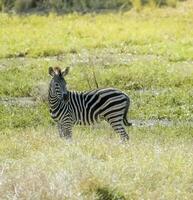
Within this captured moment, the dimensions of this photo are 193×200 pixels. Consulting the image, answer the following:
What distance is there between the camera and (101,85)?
22.3 metres

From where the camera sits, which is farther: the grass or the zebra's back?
the zebra's back

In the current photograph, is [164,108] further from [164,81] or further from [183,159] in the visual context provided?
[183,159]

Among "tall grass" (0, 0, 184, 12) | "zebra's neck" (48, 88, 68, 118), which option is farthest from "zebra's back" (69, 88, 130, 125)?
"tall grass" (0, 0, 184, 12)

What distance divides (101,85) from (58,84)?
9347mm

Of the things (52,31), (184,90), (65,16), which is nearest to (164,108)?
(184,90)

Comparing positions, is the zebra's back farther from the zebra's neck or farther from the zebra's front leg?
the zebra's front leg

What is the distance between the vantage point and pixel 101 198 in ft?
23.6

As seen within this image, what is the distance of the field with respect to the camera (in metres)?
7.49

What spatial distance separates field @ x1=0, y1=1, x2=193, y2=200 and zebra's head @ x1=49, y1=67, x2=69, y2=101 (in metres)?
0.66

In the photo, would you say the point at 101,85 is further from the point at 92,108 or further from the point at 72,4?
the point at 72,4

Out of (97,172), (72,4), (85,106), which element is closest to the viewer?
(97,172)

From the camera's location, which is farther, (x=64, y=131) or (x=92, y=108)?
(x=92, y=108)

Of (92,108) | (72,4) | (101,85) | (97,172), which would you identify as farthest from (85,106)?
(72,4)

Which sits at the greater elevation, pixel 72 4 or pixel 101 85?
pixel 101 85
